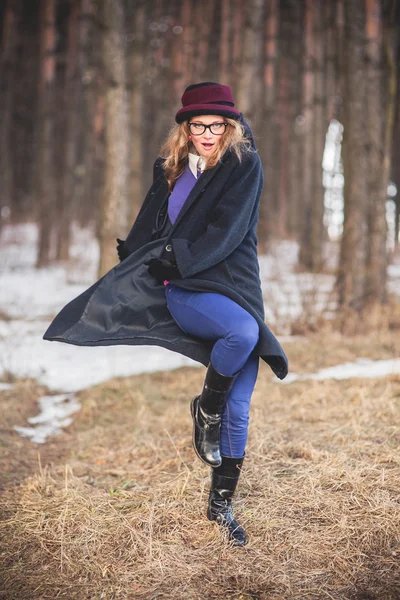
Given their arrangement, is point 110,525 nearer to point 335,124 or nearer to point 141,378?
point 141,378

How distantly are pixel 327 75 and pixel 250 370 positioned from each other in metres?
16.5

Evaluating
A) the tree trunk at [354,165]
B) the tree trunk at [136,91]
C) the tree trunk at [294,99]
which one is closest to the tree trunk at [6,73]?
the tree trunk at [136,91]

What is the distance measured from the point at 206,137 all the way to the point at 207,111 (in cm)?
12

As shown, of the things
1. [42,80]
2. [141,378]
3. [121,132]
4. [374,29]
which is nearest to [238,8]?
[42,80]

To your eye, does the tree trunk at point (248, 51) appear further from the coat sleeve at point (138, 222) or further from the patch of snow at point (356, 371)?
the coat sleeve at point (138, 222)

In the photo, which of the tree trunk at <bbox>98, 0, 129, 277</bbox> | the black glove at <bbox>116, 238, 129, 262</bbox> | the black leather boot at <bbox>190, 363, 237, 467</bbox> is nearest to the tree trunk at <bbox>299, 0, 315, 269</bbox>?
the tree trunk at <bbox>98, 0, 129, 277</bbox>

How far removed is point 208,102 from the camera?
2.94 metres

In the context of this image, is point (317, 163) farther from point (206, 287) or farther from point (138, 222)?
point (206, 287)

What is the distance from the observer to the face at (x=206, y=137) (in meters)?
2.96

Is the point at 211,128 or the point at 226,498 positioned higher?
the point at 211,128

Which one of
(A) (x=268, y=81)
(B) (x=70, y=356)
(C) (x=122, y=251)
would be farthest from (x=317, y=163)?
(C) (x=122, y=251)

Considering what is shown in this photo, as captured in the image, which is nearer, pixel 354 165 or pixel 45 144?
pixel 354 165

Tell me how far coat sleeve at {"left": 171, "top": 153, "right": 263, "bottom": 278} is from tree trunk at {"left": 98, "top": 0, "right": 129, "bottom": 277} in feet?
18.4

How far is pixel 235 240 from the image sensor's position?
2.84 metres
